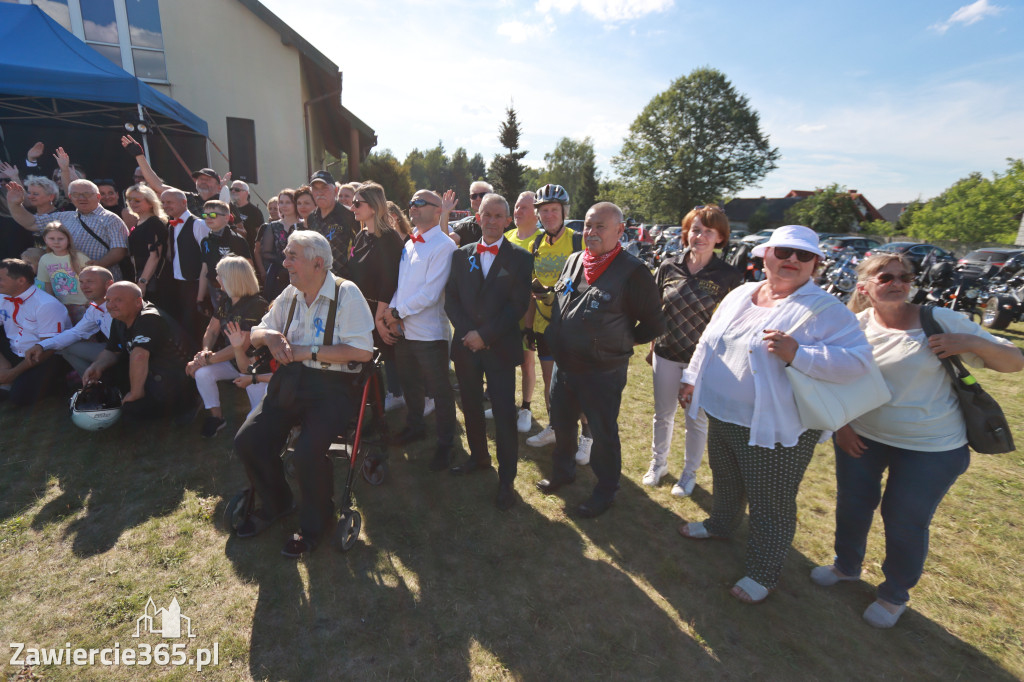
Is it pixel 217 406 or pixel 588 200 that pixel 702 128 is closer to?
pixel 588 200

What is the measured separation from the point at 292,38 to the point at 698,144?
37.7 meters

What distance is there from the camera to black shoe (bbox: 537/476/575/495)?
3748mm

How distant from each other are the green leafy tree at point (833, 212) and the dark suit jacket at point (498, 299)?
43173 millimetres

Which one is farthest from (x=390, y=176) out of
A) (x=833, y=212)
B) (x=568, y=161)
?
(x=568, y=161)

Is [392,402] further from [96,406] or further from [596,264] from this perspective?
[596,264]

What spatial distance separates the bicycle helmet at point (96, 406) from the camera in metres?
4.07

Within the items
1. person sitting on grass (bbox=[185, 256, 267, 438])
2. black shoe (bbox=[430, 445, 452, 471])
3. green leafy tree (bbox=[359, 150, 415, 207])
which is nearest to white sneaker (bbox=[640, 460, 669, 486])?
black shoe (bbox=[430, 445, 452, 471])

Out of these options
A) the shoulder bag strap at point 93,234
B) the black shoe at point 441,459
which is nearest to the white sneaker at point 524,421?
the black shoe at point 441,459

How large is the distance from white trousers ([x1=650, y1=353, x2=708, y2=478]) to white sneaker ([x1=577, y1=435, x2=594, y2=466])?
0.65 m

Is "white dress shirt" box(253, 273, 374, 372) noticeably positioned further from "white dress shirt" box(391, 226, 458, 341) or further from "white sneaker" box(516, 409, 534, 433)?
"white sneaker" box(516, 409, 534, 433)

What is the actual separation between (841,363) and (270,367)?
389 cm

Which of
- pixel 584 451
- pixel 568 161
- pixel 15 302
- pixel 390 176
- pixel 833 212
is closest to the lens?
pixel 584 451

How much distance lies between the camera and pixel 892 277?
7.58ft

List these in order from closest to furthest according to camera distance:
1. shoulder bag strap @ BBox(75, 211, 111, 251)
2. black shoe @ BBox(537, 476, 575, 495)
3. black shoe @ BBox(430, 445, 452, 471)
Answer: black shoe @ BBox(537, 476, 575, 495)
black shoe @ BBox(430, 445, 452, 471)
shoulder bag strap @ BBox(75, 211, 111, 251)
